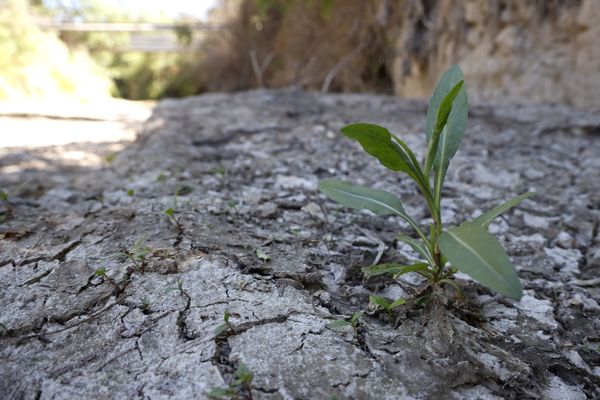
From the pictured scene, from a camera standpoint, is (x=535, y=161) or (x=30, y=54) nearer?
(x=535, y=161)

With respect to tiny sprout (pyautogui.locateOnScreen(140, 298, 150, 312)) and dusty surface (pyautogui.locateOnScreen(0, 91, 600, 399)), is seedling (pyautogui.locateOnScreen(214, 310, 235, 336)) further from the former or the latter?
tiny sprout (pyautogui.locateOnScreen(140, 298, 150, 312))

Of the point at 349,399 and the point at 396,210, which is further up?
the point at 396,210

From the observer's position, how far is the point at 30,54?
5.17m

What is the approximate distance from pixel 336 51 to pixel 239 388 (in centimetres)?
511

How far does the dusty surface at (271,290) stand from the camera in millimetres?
888

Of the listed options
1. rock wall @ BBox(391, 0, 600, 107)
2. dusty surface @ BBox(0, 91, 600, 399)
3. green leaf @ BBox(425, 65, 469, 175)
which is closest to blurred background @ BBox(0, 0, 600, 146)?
rock wall @ BBox(391, 0, 600, 107)

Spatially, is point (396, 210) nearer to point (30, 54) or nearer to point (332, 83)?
point (332, 83)

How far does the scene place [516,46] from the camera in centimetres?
333

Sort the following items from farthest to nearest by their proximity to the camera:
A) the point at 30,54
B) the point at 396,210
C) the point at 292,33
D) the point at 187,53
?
the point at 187,53, the point at 292,33, the point at 30,54, the point at 396,210

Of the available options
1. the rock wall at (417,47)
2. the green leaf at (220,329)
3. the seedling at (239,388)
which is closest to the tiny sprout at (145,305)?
the green leaf at (220,329)

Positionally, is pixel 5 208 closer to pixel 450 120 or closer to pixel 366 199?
pixel 366 199

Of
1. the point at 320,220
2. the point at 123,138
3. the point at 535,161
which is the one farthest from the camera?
the point at 123,138

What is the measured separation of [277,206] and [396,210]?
659 mm

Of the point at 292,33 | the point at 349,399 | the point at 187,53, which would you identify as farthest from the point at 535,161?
the point at 187,53
